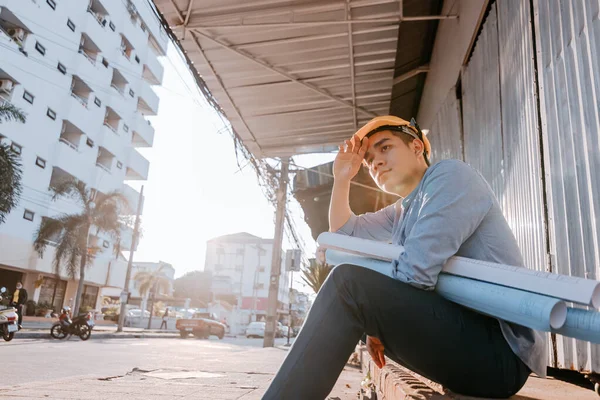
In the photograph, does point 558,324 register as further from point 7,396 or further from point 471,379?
point 7,396

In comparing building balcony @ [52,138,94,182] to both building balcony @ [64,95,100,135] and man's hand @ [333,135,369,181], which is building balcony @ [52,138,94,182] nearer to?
building balcony @ [64,95,100,135]

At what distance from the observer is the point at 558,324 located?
1.12 m

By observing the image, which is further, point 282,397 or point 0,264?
point 0,264

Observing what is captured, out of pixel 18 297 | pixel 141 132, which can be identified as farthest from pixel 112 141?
pixel 18 297

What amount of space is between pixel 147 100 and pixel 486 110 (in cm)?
4020

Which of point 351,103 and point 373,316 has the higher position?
point 351,103

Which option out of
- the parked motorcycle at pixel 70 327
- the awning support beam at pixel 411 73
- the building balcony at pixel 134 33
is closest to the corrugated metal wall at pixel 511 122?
the awning support beam at pixel 411 73

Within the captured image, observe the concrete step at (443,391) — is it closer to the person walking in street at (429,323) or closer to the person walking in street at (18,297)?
the person walking in street at (429,323)

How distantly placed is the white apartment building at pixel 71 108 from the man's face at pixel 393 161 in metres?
22.7

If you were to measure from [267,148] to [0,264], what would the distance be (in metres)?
23.3

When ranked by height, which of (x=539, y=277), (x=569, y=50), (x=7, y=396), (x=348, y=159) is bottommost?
(x=7, y=396)

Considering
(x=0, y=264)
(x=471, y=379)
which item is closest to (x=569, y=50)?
(x=471, y=379)

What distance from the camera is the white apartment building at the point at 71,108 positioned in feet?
83.5

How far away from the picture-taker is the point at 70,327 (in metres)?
15.9
